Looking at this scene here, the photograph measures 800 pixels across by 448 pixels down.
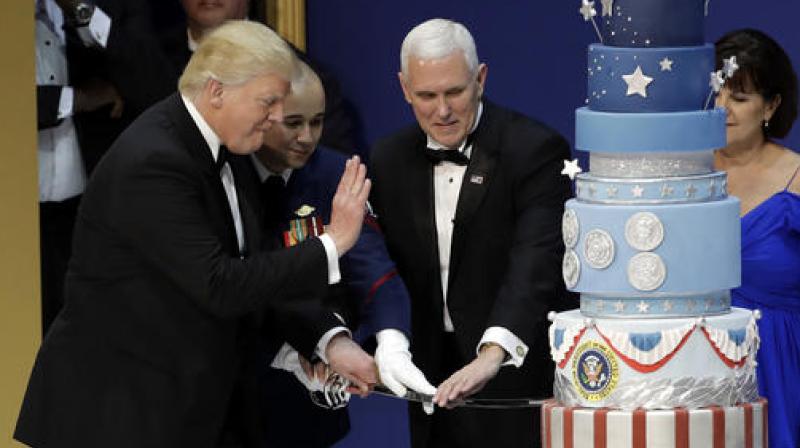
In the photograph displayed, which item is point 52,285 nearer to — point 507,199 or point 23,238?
point 23,238

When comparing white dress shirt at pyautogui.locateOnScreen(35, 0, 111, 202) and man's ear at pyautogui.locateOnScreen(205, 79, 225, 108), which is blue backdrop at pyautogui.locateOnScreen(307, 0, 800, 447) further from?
man's ear at pyautogui.locateOnScreen(205, 79, 225, 108)

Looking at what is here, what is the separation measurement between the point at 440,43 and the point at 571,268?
25.9 inches

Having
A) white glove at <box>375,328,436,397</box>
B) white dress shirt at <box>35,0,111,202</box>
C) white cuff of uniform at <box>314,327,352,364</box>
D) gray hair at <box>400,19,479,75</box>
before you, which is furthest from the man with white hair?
white dress shirt at <box>35,0,111,202</box>

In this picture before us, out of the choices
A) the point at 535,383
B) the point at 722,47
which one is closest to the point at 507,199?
the point at 535,383

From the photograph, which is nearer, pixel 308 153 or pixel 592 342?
pixel 592 342

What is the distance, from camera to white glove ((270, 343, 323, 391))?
5.30m

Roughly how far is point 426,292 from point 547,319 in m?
0.29

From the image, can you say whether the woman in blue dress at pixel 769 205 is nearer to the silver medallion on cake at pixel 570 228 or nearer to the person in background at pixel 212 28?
the silver medallion on cake at pixel 570 228

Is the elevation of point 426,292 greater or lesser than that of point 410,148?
lesser

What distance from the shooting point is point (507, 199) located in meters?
5.31

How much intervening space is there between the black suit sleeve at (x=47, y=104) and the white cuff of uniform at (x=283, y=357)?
1.55 metres

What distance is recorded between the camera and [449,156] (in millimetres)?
5324

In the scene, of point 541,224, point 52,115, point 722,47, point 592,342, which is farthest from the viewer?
point 52,115

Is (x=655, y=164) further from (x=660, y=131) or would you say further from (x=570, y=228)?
(x=570, y=228)
